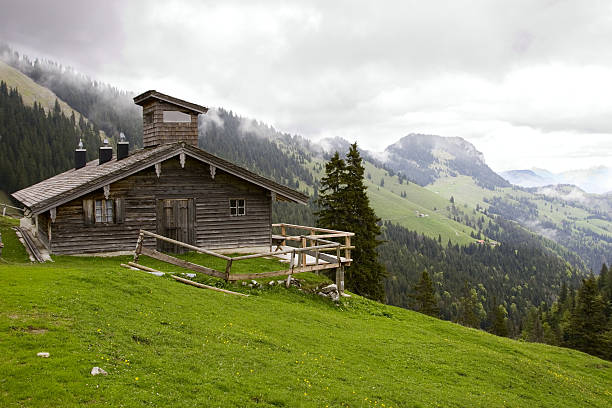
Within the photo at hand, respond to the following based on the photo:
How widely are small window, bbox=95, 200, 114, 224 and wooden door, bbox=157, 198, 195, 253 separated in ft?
9.33

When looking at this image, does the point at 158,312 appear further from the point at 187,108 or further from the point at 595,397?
the point at 187,108

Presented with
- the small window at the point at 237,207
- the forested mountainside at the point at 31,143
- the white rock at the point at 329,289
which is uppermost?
the forested mountainside at the point at 31,143

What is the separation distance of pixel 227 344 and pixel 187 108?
2392 centimetres

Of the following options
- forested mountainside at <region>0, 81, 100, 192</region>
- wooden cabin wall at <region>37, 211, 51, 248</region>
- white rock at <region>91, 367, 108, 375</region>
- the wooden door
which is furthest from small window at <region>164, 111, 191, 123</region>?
forested mountainside at <region>0, 81, 100, 192</region>

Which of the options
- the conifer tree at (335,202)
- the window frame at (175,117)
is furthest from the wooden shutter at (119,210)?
the conifer tree at (335,202)

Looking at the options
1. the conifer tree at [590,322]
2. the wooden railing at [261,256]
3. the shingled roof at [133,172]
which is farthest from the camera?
the conifer tree at [590,322]

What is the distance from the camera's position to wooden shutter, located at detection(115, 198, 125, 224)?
26.0 m

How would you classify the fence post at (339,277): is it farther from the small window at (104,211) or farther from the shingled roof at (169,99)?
the shingled roof at (169,99)

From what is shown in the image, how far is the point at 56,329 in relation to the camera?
10500 millimetres

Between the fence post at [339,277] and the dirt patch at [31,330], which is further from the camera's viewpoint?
the fence post at [339,277]

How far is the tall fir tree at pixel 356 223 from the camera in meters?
36.6

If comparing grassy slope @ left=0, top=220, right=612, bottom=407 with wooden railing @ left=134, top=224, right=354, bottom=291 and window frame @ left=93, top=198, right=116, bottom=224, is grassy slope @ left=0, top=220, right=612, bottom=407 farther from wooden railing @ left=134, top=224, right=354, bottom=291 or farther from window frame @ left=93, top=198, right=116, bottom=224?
window frame @ left=93, top=198, right=116, bottom=224

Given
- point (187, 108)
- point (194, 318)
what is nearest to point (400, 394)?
point (194, 318)

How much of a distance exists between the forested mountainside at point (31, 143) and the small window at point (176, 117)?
12129 centimetres
